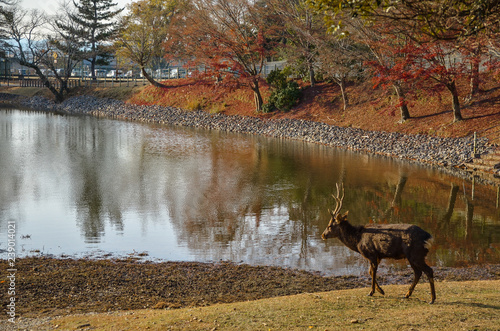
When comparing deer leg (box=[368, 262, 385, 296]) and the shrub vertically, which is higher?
the shrub

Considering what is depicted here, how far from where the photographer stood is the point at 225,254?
1133 cm

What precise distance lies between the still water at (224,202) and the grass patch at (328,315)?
Result: 8.96 ft

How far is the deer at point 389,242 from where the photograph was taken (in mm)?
7352

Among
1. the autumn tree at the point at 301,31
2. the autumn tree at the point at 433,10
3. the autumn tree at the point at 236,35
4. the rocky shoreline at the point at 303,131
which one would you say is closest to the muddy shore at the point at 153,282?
the autumn tree at the point at 433,10

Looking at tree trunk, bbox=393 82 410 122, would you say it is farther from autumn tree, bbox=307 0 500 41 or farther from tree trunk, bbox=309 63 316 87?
autumn tree, bbox=307 0 500 41

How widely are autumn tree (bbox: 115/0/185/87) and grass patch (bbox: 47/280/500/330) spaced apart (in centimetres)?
4178

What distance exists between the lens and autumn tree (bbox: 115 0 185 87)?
47.3 meters

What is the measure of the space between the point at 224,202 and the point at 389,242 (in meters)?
9.10

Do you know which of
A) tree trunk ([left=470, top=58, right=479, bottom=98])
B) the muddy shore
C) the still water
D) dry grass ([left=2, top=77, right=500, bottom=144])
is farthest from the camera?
dry grass ([left=2, top=77, right=500, bottom=144])

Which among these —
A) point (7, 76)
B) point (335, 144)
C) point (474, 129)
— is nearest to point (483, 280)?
point (474, 129)

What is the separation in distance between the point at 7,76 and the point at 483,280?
65322 mm

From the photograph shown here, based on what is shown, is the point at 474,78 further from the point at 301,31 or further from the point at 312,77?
the point at 312,77

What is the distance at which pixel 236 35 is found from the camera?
35906 millimetres

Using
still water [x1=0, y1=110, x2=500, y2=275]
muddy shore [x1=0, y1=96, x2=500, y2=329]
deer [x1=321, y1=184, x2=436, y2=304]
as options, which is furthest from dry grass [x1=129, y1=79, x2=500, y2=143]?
deer [x1=321, y1=184, x2=436, y2=304]
